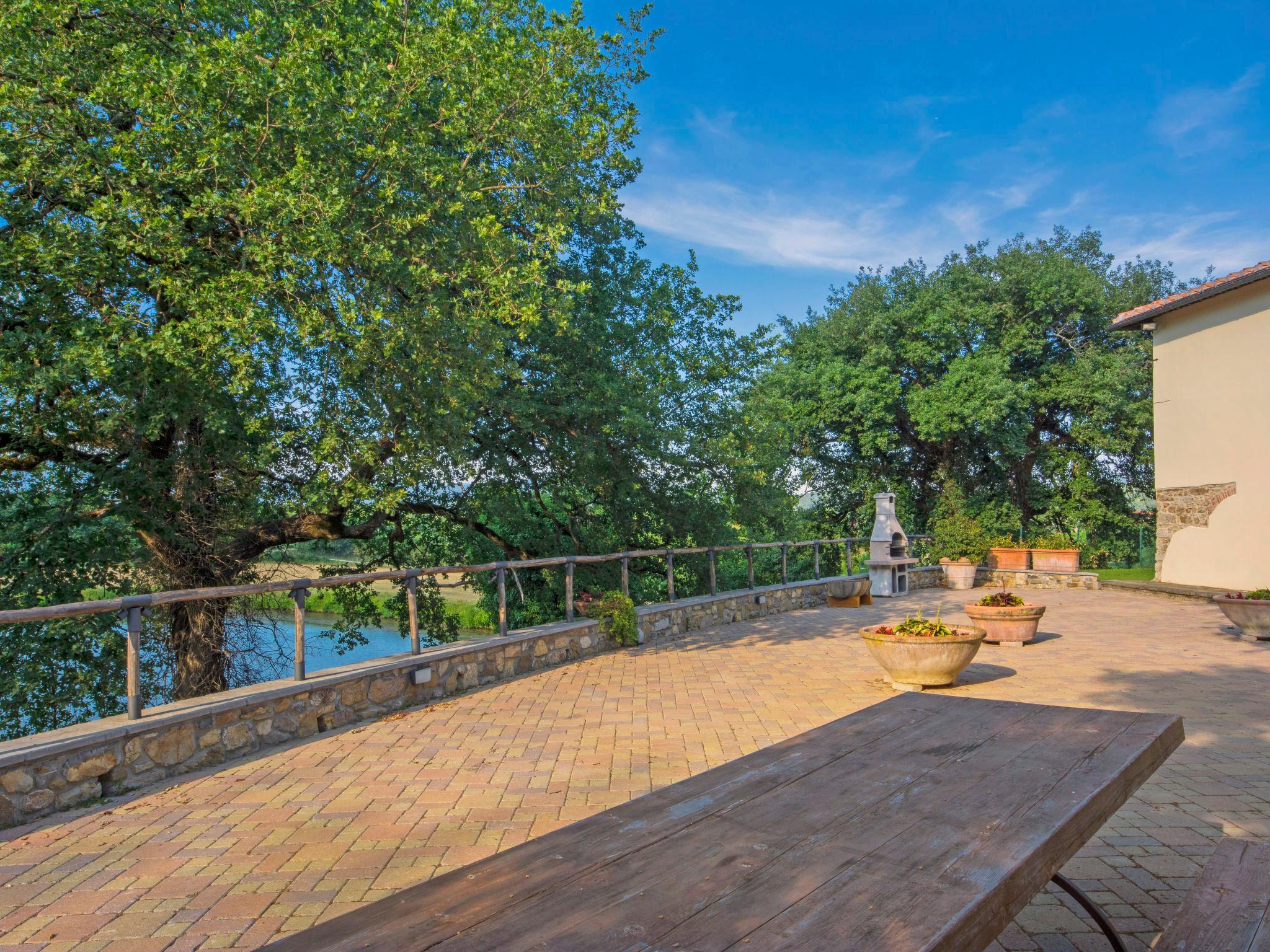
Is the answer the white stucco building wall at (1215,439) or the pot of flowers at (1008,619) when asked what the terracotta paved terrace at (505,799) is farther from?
the white stucco building wall at (1215,439)

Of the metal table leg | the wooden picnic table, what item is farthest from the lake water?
the metal table leg

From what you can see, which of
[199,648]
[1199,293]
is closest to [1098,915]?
[199,648]

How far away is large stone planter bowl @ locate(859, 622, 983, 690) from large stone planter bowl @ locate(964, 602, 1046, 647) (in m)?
2.64

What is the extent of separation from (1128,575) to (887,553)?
20.5ft

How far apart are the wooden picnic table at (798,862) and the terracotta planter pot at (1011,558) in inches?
643

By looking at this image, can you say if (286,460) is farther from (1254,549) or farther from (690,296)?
Result: (1254,549)

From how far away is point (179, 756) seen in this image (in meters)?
4.62

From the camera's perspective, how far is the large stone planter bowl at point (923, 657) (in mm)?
6562

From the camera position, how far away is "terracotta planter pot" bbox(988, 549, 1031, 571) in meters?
17.2

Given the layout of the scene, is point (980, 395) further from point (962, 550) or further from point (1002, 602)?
point (1002, 602)

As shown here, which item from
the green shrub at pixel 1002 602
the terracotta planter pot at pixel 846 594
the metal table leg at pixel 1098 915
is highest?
the metal table leg at pixel 1098 915

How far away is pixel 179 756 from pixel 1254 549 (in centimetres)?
1524

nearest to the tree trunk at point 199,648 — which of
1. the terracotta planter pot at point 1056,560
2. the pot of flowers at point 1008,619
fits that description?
the pot of flowers at point 1008,619

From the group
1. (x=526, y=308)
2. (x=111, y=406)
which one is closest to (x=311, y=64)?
(x=526, y=308)
